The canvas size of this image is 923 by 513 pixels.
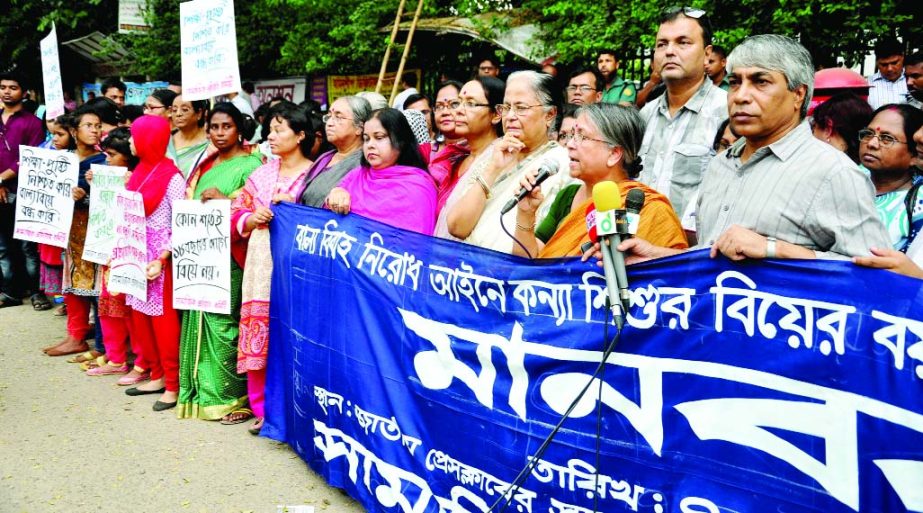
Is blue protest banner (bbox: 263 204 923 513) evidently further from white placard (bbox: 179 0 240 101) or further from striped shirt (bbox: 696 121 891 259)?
white placard (bbox: 179 0 240 101)

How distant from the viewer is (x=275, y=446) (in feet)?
15.6

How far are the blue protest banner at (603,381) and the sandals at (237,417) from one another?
100 centimetres

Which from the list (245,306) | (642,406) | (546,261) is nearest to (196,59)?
(245,306)

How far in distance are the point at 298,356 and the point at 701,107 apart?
7.91ft

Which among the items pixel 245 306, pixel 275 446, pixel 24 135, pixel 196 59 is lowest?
pixel 275 446

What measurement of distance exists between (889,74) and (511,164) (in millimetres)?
3829

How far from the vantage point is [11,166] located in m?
8.53

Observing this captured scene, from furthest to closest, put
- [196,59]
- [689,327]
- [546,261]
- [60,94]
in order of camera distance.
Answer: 1. [60,94]
2. [196,59]
3. [546,261]
4. [689,327]

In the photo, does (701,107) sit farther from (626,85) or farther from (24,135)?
(24,135)

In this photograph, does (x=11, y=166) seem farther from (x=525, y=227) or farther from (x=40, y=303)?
(x=525, y=227)

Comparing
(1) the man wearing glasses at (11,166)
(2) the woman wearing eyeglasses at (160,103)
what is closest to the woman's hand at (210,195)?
(2) the woman wearing eyeglasses at (160,103)

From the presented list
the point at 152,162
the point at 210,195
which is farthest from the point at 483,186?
the point at 152,162

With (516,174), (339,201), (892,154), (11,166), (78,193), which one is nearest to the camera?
(892,154)

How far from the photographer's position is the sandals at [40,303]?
28.2ft
